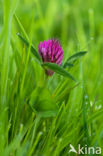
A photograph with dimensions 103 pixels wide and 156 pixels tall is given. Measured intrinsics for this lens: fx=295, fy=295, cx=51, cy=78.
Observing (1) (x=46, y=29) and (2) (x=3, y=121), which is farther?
(1) (x=46, y=29)

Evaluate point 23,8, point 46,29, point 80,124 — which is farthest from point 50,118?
point 23,8

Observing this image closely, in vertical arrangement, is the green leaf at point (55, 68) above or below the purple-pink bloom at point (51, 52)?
below

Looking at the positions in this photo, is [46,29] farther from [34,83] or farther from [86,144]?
[86,144]

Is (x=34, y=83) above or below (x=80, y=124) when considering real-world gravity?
above

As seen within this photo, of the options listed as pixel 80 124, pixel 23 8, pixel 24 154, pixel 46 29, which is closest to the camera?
pixel 24 154

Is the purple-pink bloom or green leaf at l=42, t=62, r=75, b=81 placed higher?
the purple-pink bloom

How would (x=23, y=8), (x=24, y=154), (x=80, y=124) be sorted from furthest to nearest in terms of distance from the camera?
(x=23, y=8), (x=80, y=124), (x=24, y=154)

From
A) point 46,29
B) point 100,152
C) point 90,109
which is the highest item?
point 46,29

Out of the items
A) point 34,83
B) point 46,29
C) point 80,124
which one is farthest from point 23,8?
point 80,124

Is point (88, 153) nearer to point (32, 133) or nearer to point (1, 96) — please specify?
point (32, 133)
